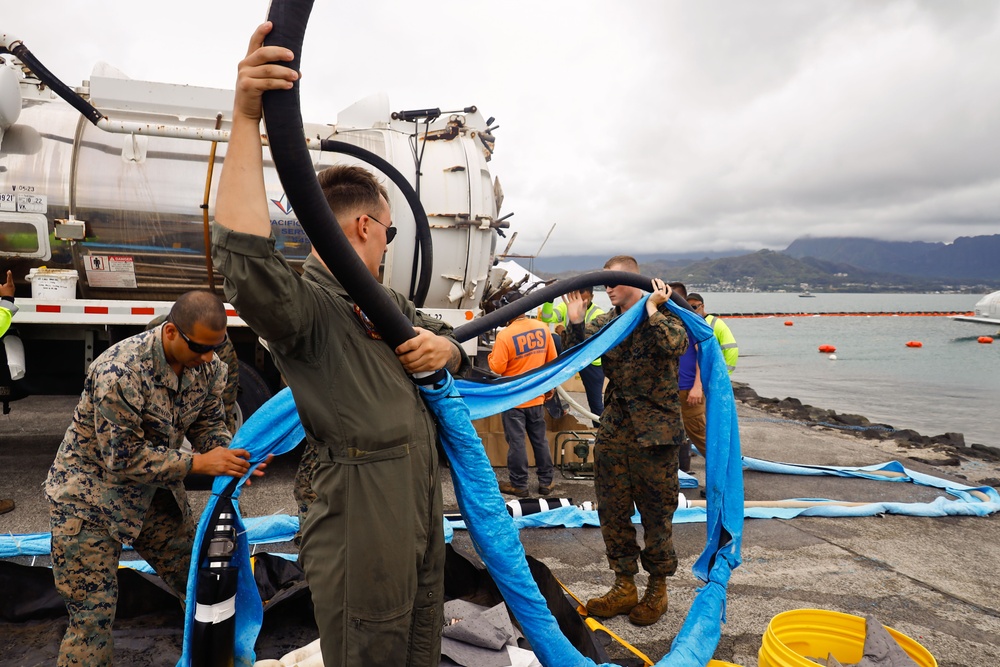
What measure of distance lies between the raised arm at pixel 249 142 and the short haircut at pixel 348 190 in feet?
1.33

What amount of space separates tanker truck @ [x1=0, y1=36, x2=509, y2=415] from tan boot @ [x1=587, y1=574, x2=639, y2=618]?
3.12 m

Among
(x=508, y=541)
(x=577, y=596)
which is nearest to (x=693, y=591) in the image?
(x=577, y=596)

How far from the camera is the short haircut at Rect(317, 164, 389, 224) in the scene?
69.6 inches

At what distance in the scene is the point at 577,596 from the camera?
3.94m

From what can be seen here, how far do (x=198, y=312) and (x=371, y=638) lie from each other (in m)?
1.62

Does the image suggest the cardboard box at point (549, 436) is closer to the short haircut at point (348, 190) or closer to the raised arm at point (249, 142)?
the short haircut at point (348, 190)

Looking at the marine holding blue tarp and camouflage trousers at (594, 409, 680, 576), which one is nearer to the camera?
the marine holding blue tarp

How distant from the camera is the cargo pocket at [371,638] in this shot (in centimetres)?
160

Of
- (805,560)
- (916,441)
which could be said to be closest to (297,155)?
(805,560)

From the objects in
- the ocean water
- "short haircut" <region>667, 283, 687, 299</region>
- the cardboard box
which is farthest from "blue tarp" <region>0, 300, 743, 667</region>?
the ocean water

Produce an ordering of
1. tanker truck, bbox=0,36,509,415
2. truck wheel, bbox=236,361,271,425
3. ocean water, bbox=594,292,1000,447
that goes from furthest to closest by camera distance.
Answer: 1. ocean water, bbox=594,292,1000,447
2. truck wheel, bbox=236,361,271,425
3. tanker truck, bbox=0,36,509,415

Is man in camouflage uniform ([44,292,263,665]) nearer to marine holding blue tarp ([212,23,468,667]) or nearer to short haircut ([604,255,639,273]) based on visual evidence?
marine holding blue tarp ([212,23,468,667])

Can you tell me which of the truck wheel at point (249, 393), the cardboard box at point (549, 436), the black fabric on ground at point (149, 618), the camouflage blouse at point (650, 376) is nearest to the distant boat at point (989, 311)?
the cardboard box at point (549, 436)

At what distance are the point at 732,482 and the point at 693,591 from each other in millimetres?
1178
